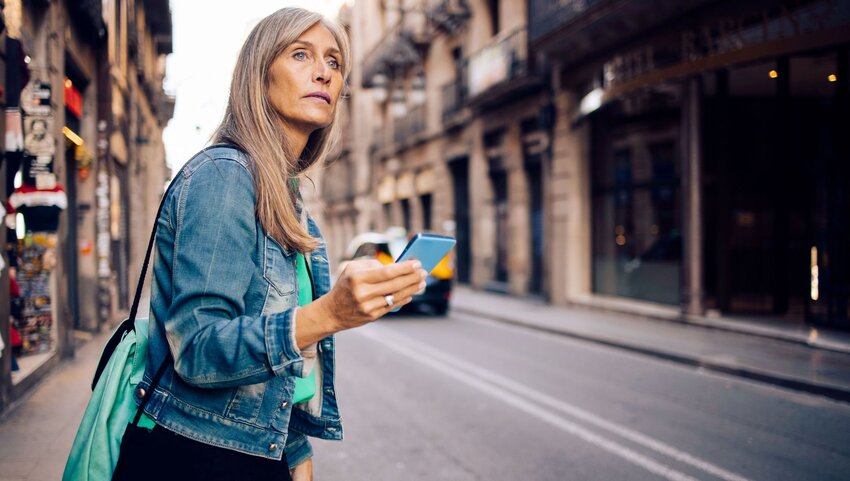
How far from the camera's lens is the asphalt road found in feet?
15.9

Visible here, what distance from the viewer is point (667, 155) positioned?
13469mm

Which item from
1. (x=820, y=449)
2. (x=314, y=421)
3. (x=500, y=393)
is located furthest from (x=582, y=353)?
(x=314, y=421)

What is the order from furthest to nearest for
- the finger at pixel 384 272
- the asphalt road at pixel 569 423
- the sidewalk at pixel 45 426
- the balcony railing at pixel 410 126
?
1. the balcony railing at pixel 410 126
2. the asphalt road at pixel 569 423
3. the sidewalk at pixel 45 426
4. the finger at pixel 384 272

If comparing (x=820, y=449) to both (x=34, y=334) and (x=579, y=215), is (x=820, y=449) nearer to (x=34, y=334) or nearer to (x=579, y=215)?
(x=34, y=334)

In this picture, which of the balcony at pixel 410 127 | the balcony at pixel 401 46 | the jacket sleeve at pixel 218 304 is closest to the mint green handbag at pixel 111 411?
the jacket sleeve at pixel 218 304

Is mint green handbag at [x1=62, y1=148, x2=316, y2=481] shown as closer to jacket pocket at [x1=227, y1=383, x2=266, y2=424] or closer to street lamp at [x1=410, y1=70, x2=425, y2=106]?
jacket pocket at [x1=227, y1=383, x2=266, y2=424]

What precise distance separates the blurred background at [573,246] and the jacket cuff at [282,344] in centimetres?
81

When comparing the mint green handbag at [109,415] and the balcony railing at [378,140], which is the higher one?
the balcony railing at [378,140]

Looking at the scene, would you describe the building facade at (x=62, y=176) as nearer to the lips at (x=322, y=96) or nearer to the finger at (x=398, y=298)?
the lips at (x=322, y=96)

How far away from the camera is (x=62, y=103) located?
8.30m

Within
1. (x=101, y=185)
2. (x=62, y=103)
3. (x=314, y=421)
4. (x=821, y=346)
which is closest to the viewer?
(x=314, y=421)

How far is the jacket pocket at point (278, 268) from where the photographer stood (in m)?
1.51

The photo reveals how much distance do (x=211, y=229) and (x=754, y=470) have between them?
15.2ft

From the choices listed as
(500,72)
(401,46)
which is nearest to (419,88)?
(401,46)
